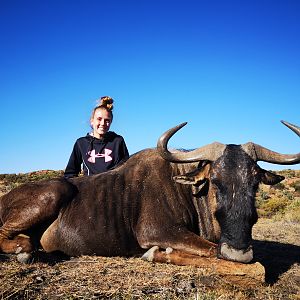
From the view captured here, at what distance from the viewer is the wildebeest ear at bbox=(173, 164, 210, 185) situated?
507 centimetres

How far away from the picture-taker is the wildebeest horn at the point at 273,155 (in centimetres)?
519

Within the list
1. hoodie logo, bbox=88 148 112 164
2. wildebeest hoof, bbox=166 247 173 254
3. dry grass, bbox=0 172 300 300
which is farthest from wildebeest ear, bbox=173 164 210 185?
hoodie logo, bbox=88 148 112 164

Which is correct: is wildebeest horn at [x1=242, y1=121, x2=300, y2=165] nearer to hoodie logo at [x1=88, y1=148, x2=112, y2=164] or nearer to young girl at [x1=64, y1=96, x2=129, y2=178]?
young girl at [x1=64, y1=96, x2=129, y2=178]

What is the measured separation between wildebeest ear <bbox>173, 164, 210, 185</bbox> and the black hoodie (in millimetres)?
2650

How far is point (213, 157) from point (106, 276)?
2.05 m

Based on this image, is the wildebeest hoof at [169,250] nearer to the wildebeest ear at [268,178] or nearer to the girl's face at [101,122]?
the wildebeest ear at [268,178]

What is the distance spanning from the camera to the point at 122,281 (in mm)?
4008

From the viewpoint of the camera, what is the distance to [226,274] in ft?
13.8

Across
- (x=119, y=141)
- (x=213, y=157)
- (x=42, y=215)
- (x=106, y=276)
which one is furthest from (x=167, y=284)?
(x=119, y=141)

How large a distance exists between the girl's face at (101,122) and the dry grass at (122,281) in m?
3.09

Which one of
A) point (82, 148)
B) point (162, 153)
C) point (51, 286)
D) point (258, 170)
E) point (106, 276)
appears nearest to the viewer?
point (51, 286)

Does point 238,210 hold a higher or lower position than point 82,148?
lower

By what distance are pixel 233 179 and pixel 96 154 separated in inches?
148

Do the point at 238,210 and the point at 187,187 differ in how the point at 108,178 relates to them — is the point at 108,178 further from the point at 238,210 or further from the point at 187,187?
the point at 238,210
